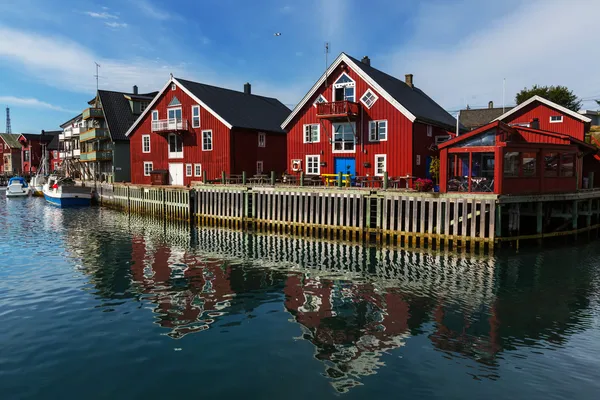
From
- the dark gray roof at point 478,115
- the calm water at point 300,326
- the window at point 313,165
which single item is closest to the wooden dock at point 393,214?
the calm water at point 300,326

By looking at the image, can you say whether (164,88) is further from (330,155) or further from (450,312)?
(450,312)

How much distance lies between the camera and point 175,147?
43.4 metres

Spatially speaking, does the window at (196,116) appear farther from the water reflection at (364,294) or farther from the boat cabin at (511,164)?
the boat cabin at (511,164)

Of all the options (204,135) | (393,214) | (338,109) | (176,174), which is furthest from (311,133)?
(176,174)

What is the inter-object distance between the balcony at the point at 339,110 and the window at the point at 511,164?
1164cm

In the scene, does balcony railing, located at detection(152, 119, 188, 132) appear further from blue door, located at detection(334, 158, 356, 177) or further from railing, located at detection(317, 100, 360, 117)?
blue door, located at detection(334, 158, 356, 177)

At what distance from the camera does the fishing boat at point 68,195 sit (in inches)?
1921

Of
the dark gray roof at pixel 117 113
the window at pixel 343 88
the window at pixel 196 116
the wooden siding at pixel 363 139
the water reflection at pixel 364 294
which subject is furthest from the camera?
the dark gray roof at pixel 117 113

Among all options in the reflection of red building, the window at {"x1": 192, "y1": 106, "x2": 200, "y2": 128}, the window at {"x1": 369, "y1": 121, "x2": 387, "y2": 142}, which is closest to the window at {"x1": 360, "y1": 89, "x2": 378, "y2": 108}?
the window at {"x1": 369, "y1": 121, "x2": 387, "y2": 142}

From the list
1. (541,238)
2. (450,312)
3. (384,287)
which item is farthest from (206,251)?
(541,238)

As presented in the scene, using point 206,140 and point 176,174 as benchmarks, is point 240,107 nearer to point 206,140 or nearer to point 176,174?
point 206,140

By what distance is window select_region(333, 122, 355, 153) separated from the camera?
107 feet

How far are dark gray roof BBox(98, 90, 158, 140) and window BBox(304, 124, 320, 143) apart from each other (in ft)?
96.0

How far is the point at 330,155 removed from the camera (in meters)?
33.6
